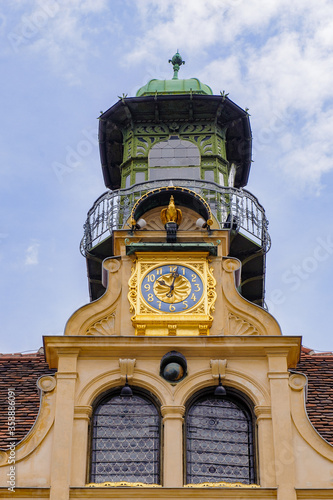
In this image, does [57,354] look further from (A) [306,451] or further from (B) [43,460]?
(A) [306,451]

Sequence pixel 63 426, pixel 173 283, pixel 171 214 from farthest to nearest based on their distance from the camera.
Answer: pixel 171 214
pixel 173 283
pixel 63 426

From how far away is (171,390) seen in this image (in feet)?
56.1

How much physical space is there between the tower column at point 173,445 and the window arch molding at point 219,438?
0.18 metres

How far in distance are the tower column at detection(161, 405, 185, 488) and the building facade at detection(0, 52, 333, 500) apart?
16 millimetres

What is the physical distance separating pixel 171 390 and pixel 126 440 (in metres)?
1.06

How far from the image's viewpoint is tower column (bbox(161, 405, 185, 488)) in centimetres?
1605

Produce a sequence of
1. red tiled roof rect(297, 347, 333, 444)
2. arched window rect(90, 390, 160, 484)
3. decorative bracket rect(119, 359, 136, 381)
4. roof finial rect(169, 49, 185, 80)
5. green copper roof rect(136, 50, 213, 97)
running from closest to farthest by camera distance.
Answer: arched window rect(90, 390, 160, 484) → decorative bracket rect(119, 359, 136, 381) → red tiled roof rect(297, 347, 333, 444) → green copper roof rect(136, 50, 213, 97) → roof finial rect(169, 49, 185, 80)

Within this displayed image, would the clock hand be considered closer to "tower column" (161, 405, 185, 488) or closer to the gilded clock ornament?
the gilded clock ornament

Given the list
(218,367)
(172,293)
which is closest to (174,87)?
(172,293)

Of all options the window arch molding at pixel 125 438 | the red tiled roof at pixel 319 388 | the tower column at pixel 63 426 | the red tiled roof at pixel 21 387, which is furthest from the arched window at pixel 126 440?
the red tiled roof at pixel 319 388

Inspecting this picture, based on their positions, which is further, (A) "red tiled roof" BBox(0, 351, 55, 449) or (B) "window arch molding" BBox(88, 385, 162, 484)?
(A) "red tiled roof" BBox(0, 351, 55, 449)

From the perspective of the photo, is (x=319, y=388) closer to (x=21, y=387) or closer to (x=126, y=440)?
(x=126, y=440)

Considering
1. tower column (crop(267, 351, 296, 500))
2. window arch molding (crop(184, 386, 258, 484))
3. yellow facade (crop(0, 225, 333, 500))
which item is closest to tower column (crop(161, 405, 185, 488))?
yellow facade (crop(0, 225, 333, 500))

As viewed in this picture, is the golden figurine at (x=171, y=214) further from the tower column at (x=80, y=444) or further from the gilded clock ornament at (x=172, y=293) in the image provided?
the tower column at (x=80, y=444)
